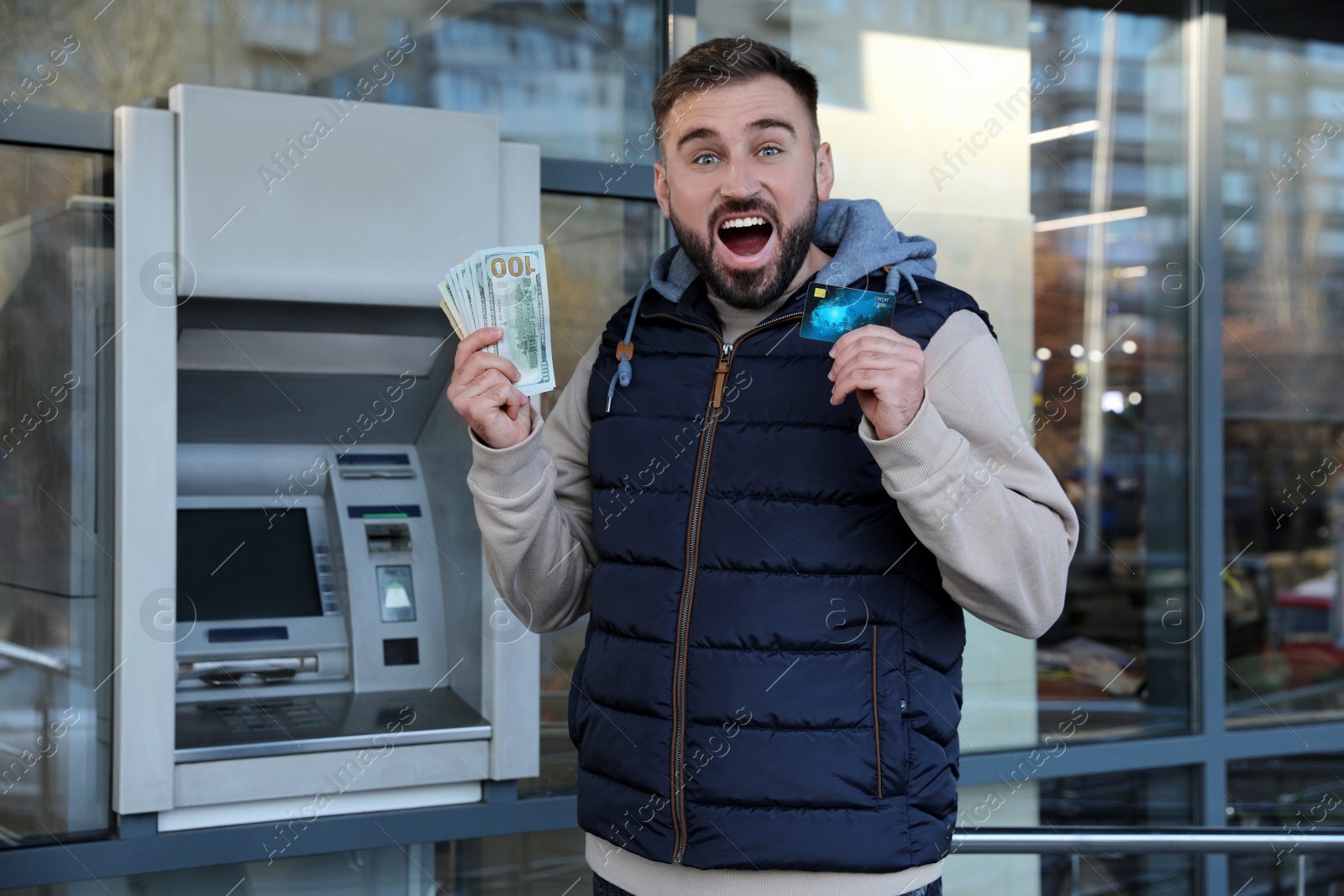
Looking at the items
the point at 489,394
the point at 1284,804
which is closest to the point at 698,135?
the point at 489,394

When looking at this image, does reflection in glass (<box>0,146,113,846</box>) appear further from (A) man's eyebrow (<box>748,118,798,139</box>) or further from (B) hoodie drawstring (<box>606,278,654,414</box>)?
(A) man's eyebrow (<box>748,118,798,139</box>)

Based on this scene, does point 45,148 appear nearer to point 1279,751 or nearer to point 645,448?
point 645,448

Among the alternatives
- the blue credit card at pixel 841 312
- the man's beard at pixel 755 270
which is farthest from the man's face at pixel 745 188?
the blue credit card at pixel 841 312

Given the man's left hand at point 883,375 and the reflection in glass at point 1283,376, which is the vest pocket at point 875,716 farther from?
the reflection in glass at point 1283,376

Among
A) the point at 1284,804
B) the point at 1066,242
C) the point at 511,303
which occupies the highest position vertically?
the point at 1066,242

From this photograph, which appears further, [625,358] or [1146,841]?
[1146,841]

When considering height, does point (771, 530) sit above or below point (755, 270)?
below

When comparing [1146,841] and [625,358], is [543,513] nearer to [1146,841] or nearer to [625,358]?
[625,358]

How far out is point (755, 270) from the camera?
192 centimetres

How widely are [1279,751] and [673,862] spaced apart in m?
3.45

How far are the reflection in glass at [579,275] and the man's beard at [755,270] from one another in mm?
1550

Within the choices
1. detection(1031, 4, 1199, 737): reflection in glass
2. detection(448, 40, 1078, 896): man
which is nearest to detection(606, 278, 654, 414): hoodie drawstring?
detection(448, 40, 1078, 896): man

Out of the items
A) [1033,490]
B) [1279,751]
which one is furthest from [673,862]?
[1279,751]

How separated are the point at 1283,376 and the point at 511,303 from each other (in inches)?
141
